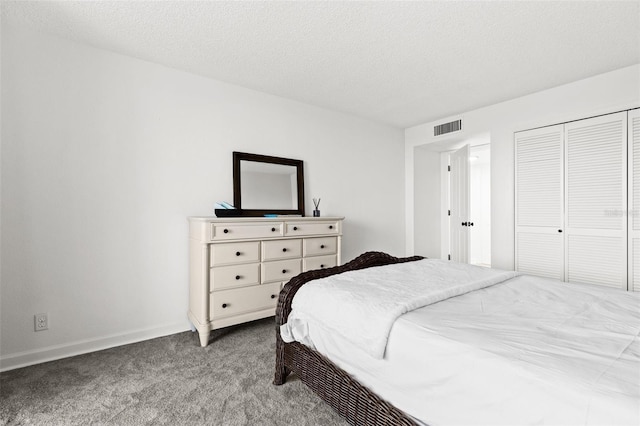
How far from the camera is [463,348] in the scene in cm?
103

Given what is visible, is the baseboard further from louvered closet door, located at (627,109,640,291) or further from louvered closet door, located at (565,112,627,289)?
louvered closet door, located at (627,109,640,291)

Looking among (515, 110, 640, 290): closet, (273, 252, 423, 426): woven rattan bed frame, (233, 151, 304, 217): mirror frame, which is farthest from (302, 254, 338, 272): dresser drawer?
(515, 110, 640, 290): closet

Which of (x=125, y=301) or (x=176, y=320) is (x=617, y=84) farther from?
(x=125, y=301)

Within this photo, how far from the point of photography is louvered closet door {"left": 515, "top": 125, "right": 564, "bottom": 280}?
3391mm

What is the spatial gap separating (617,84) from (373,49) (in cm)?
244

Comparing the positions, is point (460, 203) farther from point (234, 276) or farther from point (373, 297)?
point (373, 297)

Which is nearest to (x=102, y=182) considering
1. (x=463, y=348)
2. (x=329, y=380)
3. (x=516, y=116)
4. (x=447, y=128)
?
(x=329, y=380)

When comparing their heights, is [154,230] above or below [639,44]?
A: below

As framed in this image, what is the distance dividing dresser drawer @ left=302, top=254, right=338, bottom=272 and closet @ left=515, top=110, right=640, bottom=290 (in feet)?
7.23

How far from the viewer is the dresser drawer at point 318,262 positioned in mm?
3182

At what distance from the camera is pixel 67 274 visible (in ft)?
8.09

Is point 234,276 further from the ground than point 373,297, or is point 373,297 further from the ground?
point 373,297

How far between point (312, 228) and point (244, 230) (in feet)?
2.43

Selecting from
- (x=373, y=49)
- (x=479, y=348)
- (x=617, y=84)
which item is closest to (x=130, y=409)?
(x=479, y=348)
